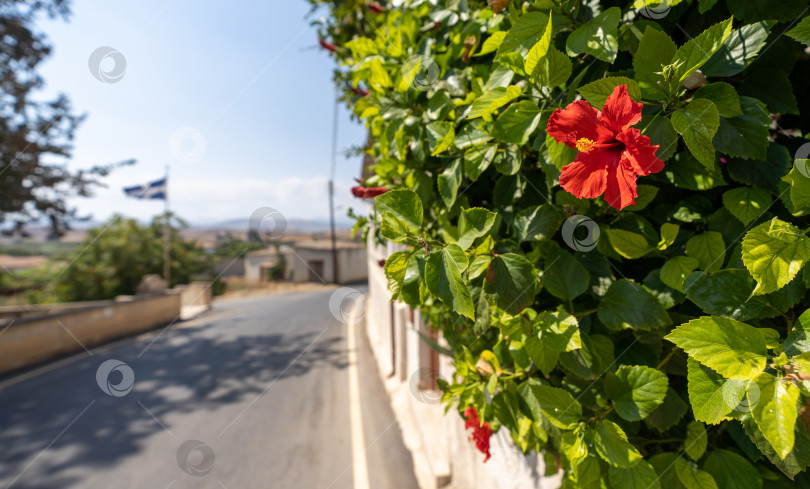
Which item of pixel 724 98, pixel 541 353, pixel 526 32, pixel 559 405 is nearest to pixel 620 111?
pixel 724 98

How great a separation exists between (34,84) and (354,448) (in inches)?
525

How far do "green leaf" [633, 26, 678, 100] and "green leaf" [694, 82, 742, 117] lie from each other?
68 millimetres

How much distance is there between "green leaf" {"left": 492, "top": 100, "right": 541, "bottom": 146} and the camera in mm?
696

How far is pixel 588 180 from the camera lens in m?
0.57

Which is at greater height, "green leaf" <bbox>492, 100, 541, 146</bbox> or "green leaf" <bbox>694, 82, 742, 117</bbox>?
"green leaf" <bbox>492, 100, 541, 146</bbox>

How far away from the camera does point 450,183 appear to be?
2.90 ft

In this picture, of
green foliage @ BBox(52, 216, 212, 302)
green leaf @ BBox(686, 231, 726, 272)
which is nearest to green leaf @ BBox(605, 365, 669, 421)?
green leaf @ BBox(686, 231, 726, 272)

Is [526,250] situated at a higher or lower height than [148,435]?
higher

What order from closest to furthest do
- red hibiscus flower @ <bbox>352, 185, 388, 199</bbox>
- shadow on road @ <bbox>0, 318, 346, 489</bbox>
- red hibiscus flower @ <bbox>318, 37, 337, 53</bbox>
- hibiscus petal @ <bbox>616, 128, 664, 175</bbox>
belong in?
hibiscus petal @ <bbox>616, 128, 664, 175</bbox> < red hibiscus flower @ <bbox>352, 185, 388, 199</bbox> < red hibiscus flower @ <bbox>318, 37, 337, 53</bbox> < shadow on road @ <bbox>0, 318, 346, 489</bbox>

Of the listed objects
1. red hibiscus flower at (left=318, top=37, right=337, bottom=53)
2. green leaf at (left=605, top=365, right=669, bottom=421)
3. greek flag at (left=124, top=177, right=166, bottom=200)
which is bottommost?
green leaf at (left=605, top=365, right=669, bottom=421)

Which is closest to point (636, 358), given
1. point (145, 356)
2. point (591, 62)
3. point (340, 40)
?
point (591, 62)

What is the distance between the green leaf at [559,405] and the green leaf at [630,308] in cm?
19

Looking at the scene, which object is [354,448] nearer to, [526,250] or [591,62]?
[526,250]

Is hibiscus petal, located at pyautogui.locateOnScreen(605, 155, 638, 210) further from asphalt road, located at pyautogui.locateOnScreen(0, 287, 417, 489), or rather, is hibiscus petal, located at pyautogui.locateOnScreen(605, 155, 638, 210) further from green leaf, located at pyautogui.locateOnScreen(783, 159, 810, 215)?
asphalt road, located at pyautogui.locateOnScreen(0, 287, 417, 489)
